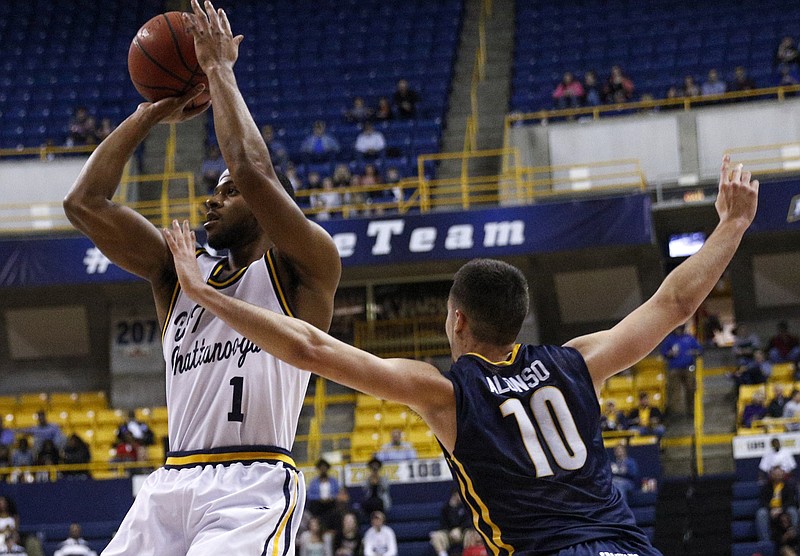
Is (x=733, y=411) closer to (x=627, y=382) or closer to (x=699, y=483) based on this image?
(x=627, y=382)

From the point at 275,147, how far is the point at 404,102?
106 inches

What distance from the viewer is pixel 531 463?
342 centimetres

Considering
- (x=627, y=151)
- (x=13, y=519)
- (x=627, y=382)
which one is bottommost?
(x=13, y=519)

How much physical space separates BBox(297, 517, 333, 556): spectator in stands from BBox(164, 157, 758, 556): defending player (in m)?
11.3

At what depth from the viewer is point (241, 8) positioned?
26.8 m

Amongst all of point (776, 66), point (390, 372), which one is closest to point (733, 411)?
point (776, 66)

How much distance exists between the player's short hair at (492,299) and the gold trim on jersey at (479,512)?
39 cm

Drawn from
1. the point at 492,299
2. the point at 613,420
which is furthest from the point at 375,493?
the point at 492,299

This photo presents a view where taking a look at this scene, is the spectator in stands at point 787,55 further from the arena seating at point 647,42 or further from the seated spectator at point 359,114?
the seated spectator at point 359,114

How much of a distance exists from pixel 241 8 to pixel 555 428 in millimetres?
24572

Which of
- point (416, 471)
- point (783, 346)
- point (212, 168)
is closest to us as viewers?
point (416, 471)

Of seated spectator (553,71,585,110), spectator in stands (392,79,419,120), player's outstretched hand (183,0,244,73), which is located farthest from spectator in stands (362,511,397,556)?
player's outstretched hand (183,0,244,73)

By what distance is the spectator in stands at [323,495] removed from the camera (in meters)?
15.3

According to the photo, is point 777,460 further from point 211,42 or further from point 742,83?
point 211,42
